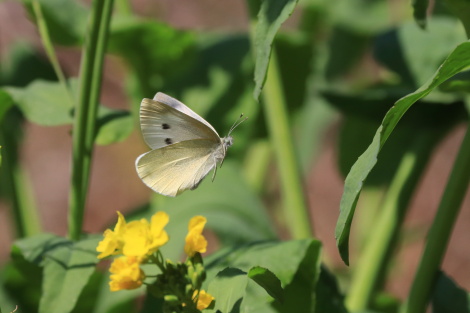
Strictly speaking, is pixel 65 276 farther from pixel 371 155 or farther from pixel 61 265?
pixel 371 155

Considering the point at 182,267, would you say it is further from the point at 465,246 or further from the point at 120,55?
the point at 465,246

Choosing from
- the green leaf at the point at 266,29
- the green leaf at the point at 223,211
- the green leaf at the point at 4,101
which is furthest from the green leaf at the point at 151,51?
the green leaf at the point at 266,29

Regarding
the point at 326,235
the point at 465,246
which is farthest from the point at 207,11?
the point at 465,246

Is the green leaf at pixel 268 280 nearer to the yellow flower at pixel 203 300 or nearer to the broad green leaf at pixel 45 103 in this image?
the yellow flower at pixel 203 300

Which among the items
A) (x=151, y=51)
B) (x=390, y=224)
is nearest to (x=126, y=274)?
(x=390, y=224)

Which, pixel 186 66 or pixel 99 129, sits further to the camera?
pixel 186 66

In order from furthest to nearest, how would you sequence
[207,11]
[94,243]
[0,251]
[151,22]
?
[207,11] → [0,251] → [151,22] → [94,243]

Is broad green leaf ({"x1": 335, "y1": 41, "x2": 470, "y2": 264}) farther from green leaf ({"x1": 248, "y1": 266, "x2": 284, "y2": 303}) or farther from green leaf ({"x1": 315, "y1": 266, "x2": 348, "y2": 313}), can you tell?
green leaf ({"x1": 315, "y1": 266, "x2": 348, "y2": 313})
